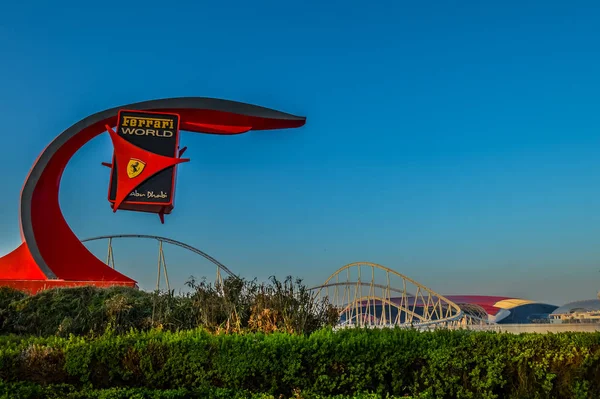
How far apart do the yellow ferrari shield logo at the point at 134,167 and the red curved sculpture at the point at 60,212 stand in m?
1.93

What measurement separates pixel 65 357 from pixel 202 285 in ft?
12.3

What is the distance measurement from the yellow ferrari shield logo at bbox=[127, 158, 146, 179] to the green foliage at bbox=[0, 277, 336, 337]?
4.02 metres

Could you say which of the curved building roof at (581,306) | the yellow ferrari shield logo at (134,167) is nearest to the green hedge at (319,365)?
the yellow ferrari shield logo at (134,167)

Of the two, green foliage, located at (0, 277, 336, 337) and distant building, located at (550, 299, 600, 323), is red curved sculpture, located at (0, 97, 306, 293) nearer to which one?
green foliage, located at (0, 277, 336, 337)

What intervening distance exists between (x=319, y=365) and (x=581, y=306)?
7078 centimetres

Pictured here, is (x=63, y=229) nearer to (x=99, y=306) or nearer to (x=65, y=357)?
(x=99, y=306)

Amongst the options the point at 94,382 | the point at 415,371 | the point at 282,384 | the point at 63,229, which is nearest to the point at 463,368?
the point at 415,371

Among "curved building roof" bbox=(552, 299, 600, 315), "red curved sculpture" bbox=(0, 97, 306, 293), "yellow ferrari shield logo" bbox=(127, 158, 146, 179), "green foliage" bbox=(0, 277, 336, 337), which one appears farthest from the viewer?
"curved building roof" bbox=(552, 299, 600, 315)

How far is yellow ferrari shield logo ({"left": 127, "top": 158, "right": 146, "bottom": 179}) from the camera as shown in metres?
15.1

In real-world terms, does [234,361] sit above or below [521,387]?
above

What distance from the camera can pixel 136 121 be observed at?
15.7 m

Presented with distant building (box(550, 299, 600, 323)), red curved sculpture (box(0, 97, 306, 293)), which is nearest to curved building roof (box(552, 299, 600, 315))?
distant building (box(550, 299, 600, 323))

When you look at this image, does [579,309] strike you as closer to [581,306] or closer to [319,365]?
[581,306]

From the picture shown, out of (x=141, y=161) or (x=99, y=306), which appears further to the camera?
(x=141, y=161)
